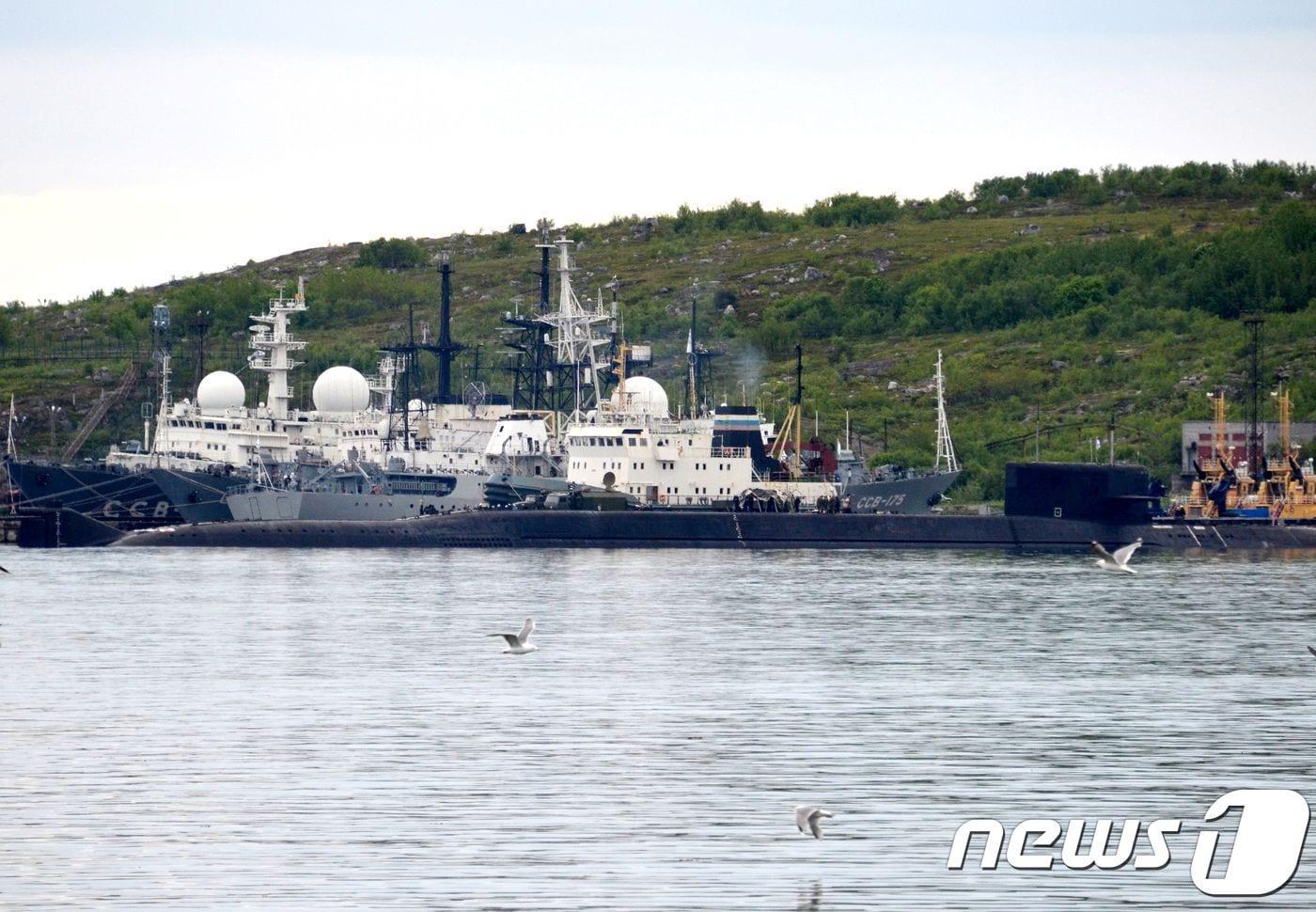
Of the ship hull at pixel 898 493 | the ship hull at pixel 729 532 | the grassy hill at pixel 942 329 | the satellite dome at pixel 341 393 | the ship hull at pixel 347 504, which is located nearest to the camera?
the ship hull at pixel 729 532

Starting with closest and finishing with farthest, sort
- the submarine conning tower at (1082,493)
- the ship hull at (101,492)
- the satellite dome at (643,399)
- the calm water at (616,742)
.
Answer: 1. the calm water at (616,742)
2. the submarine conning tower at (1082,493)
3. the satellite dome at (643,399)
4. the ship hull at (101,492)

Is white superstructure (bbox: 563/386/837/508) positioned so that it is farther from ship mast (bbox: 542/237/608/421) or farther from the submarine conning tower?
the submarine conning tower

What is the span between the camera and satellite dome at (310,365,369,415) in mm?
113625

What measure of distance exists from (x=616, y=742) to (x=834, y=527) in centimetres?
5455

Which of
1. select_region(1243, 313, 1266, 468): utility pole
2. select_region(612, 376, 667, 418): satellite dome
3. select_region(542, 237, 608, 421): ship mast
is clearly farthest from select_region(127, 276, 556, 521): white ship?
select_region(1243, 313, 1266, 468): utility pole

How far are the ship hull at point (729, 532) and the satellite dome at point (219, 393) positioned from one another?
79.4 feet

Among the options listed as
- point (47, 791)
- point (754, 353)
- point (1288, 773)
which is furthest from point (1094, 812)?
point (754, 353)

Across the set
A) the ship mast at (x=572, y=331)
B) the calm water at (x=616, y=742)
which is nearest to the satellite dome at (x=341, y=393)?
the ship mast at (x=572, y=331)

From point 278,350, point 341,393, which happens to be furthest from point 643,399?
point 341,393

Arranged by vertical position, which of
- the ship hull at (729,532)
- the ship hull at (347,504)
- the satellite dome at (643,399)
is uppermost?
the satellite dome at (643,399)

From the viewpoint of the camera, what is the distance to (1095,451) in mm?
116750

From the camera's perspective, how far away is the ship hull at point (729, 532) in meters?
85.1

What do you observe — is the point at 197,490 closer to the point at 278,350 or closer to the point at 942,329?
the point at 278,350

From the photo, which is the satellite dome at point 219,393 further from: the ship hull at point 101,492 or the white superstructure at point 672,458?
the white superstructure at point 672,458
